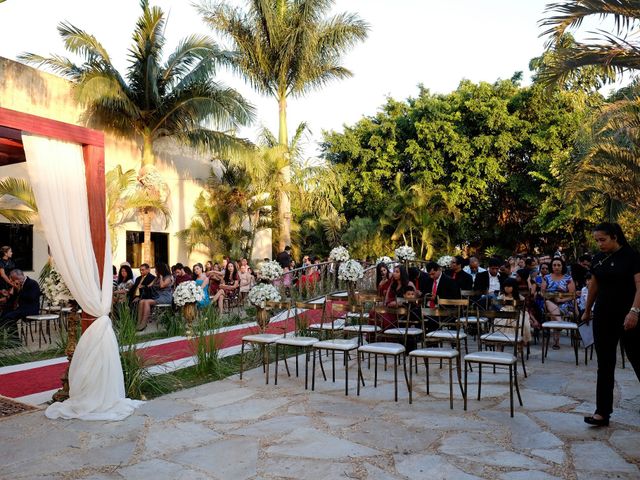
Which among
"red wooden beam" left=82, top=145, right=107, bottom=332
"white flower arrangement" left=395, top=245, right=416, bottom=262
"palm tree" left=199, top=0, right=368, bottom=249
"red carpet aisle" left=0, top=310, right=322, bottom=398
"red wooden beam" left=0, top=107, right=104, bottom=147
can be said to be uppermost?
"palm tree" left=199, top=0, right=368, bottom=249

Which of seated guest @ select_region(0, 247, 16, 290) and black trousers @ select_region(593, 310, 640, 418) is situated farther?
seated guest @ select_region(0, 247, 16, 290)

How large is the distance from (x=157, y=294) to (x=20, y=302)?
2655mm

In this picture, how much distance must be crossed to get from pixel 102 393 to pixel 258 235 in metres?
17.9

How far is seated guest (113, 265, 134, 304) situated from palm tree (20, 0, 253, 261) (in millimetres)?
3871

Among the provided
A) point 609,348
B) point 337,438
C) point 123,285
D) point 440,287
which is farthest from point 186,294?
point 609,348

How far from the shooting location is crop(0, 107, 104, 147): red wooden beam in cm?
587

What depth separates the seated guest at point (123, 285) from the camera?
38.7 ft

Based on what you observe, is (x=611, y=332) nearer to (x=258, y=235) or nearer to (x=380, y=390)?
(x=380, y=390)

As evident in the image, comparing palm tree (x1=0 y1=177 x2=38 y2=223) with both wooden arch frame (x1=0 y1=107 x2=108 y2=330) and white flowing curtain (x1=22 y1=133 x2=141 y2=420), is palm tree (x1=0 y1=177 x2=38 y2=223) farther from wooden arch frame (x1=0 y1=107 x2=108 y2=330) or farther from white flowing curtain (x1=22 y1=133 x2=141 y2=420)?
white flowing curtain (x1=22 y1=133 x2=141 y2=420)

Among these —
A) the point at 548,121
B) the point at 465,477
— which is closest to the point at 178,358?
the point at 465,477

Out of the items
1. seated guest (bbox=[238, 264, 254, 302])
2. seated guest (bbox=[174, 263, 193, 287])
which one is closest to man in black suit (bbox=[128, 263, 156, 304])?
seated guest (bbox=[174, 263, 193, 287])

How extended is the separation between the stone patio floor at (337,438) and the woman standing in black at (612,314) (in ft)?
1.05

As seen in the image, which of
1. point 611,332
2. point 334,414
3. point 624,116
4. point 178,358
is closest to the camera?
point 611,332

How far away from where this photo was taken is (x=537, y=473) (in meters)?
4.30
